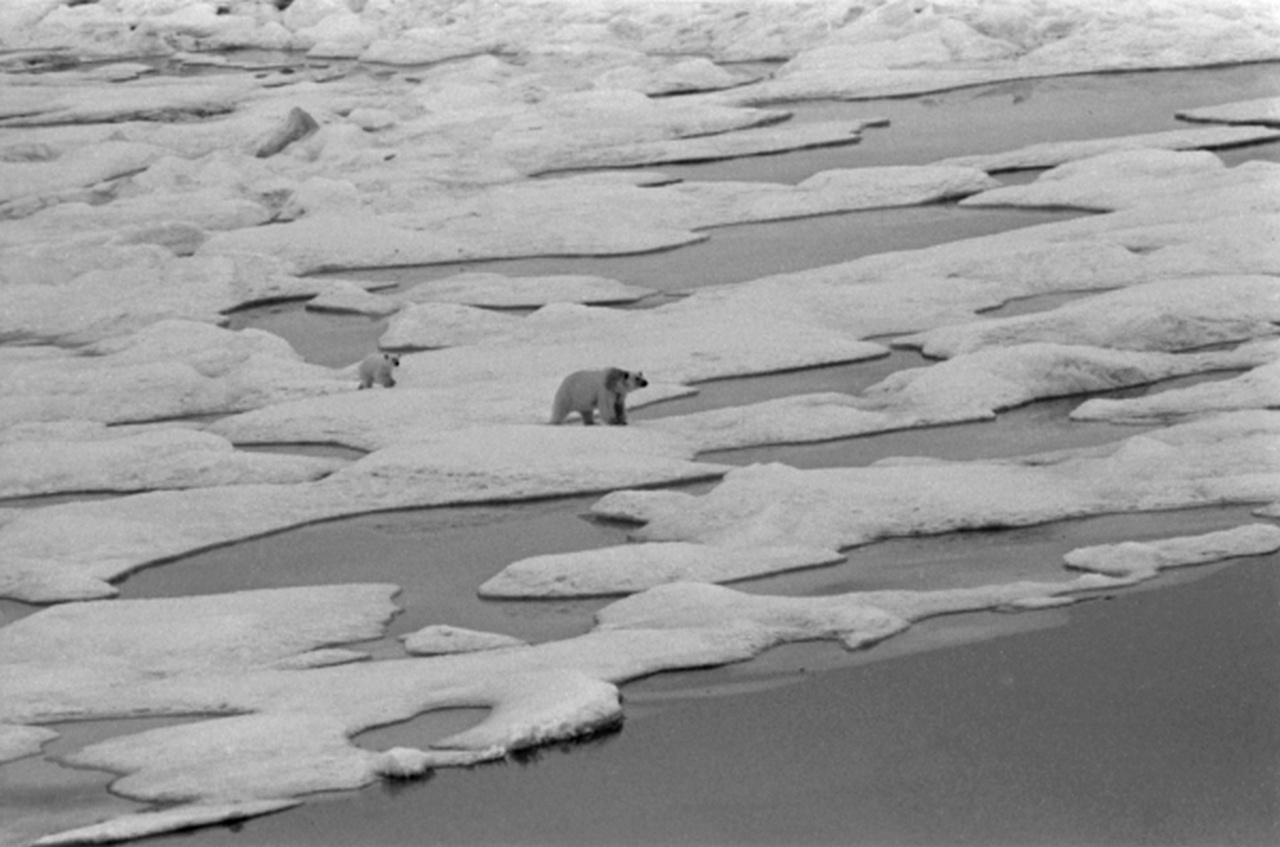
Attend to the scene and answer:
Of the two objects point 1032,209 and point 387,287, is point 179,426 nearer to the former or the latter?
point 387,287

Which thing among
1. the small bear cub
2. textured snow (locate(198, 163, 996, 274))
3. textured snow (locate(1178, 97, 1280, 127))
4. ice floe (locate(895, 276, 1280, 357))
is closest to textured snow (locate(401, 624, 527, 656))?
the small bear cub

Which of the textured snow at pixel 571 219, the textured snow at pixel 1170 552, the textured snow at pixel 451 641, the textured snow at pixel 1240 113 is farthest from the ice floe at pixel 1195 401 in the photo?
the textured snow at pixel 1240 113

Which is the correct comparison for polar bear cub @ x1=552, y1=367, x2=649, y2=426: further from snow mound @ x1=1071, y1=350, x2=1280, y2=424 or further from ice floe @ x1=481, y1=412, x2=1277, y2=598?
snow mound @ x1=1071, y1=350, x2=1280, y2=424

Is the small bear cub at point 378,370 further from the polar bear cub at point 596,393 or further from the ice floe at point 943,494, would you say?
the ice floe at point 943,494

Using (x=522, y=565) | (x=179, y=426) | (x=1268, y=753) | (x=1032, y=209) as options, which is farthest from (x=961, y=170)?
(x=1268, y=753)

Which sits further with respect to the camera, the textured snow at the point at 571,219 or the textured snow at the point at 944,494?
the textured snow at the point at 571,219

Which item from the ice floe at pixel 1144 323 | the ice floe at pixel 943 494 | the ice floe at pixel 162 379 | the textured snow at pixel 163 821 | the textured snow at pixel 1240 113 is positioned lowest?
the textured snow at pixel 1240 113

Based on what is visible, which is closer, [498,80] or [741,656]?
[741,656]

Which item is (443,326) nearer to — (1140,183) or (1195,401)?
(1195,401)

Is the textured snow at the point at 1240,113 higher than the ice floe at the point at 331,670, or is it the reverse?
the ice floe at the point at 331,670
